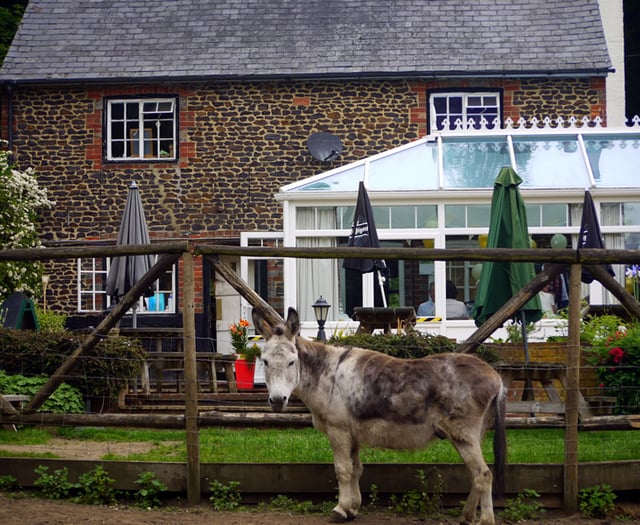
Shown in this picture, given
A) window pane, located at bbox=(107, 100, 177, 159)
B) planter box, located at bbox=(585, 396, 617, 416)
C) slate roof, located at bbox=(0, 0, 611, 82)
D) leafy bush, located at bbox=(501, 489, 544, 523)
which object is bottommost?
→ leafy bush, located at bbox=(501, 489, 544, 523)

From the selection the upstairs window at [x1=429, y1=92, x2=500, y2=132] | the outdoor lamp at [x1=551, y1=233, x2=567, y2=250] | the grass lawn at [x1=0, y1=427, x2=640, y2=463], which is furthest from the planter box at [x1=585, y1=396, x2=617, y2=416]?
the upstairs window at [x1=429, y1=92, x2=500, y2=132]

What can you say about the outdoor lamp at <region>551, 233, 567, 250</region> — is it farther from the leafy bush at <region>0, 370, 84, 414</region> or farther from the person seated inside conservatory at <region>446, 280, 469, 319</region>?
the leafy bush at <region>0, 370, 84, 414</region>

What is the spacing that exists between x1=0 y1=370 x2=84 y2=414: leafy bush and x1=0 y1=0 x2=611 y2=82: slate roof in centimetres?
1140

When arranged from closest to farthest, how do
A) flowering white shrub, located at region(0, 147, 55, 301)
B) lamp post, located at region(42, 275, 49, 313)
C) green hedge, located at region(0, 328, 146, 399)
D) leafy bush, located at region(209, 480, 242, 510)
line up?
leafy bush, located at region(209, 480, 242, 510) → green hedge, located at region(0, 328, 146, 399) → flowering white shrub, located at region(0, 147, 55, 301) → lamp post, located at region(42, 275, 49, 313)

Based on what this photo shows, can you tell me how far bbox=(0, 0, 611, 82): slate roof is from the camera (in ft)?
66.2

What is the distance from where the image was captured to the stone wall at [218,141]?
2030 cm

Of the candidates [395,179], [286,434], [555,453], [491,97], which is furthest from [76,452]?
[491,97]

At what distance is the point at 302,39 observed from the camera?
2089 cm

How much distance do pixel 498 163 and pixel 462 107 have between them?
4.35 metres

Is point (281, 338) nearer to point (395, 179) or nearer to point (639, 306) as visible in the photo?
point (639, 306)

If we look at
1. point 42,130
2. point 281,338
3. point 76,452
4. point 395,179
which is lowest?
point 76,452

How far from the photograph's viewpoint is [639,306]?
7.03m

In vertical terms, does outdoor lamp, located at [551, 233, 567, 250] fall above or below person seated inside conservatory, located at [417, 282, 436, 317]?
Result: above

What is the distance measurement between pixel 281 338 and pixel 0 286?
487 inches
